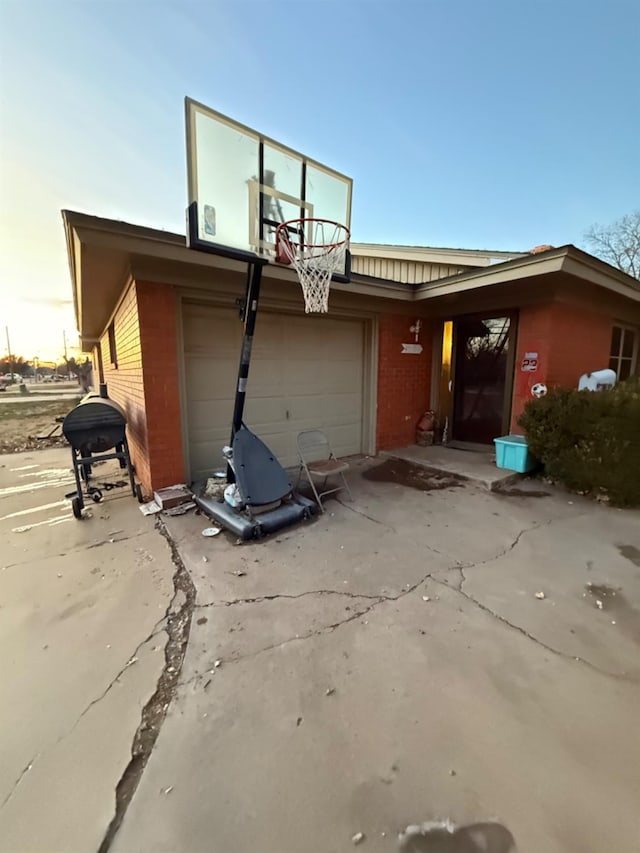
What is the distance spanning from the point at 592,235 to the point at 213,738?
2229 cm

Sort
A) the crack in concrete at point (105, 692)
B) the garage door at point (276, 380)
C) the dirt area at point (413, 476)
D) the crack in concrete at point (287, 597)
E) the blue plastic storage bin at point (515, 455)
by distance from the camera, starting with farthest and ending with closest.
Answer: the blue plastic storage bin at point (515, 455) → the dirt area at point (413, 476) → the garage door at point (276, 380) → the crack in concrete at point (287, 597) → the crack in concrete at point (105, 692)

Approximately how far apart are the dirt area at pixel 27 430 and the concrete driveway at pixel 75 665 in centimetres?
538

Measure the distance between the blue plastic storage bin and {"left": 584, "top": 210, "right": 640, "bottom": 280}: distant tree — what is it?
1689 cm

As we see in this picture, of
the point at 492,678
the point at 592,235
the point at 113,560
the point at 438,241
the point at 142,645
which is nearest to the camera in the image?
the point at 492,678

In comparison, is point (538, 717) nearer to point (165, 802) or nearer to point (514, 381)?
point (165, 802)

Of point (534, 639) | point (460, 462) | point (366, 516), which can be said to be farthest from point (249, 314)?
point (460, 462)

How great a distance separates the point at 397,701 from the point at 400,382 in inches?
202

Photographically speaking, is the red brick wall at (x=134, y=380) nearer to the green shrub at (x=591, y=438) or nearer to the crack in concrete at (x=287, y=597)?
the crack in concrete at (x=287, y=597)

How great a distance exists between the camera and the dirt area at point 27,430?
7.93m

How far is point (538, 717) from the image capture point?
4.89 ft

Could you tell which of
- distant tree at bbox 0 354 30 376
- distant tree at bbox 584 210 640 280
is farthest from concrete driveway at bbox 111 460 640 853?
distant tree at bbox 0 354 30 376

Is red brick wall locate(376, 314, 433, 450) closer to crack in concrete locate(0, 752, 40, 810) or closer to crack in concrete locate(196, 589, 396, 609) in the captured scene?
crack in concrete locate(196, 589, 396, 609)

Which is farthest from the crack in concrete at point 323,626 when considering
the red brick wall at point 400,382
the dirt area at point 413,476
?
the red brick wall at point 400,382

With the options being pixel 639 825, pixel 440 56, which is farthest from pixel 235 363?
pixel 440 56
